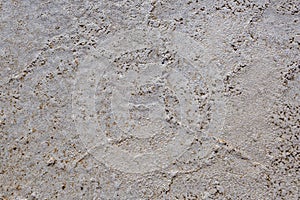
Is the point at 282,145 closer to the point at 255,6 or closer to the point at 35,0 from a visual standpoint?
the point at 255,6

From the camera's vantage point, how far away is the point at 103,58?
1328mm

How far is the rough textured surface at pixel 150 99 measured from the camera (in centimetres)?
122

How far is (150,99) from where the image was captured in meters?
1.29

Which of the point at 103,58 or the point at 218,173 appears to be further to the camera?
the point at 103,58

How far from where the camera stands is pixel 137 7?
137 centimetres

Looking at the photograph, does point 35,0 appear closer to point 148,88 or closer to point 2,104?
point 2,104

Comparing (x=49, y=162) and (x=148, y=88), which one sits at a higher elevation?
(x=148, y=88)

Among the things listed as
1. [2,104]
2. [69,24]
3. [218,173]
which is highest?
[69,24]

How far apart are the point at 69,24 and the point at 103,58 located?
17 cm

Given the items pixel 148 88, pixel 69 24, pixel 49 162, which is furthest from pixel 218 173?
pixel 69 24

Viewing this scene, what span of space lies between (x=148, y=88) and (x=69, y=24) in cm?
35

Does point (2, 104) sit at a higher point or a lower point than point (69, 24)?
lower

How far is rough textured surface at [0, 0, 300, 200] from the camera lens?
1.22 m

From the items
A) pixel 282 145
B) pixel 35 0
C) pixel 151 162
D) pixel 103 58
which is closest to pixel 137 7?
pixel 103 58
